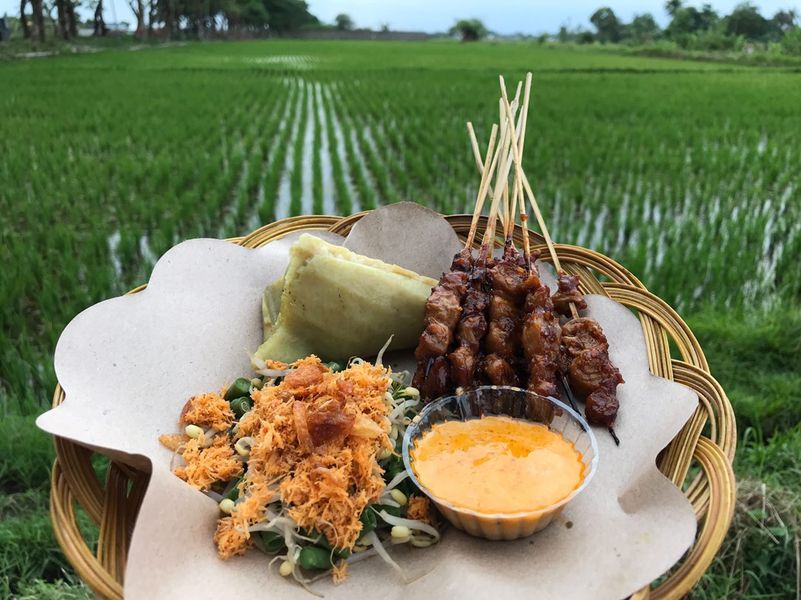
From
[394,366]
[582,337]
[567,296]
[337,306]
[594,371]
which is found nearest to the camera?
[594,371]

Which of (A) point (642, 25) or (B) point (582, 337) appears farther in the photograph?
(A) point (642, 25)

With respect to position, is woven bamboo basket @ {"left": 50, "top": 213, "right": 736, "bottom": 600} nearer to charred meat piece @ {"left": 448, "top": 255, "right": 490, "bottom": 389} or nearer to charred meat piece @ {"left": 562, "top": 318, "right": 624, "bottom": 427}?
charred meat piece @ {"left": 562, "top": 318, "right": 624, "bottom": 427}

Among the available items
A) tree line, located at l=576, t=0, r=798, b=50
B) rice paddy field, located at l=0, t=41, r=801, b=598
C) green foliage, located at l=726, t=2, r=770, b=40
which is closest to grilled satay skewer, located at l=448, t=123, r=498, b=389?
rice paddy field, located at l=0, t=41, r=801, b=598

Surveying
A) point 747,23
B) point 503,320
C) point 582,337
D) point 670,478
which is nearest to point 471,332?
point 503,320

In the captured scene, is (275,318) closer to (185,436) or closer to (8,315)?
(185,436)

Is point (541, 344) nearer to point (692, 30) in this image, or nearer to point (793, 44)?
point (793, 44)

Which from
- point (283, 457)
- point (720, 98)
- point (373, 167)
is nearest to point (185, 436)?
point (283, 457)

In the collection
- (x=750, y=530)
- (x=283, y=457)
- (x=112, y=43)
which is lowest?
(x=750, y=530)

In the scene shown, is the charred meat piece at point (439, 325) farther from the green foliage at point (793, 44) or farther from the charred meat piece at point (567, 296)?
the green foliage at point (793, 44)
